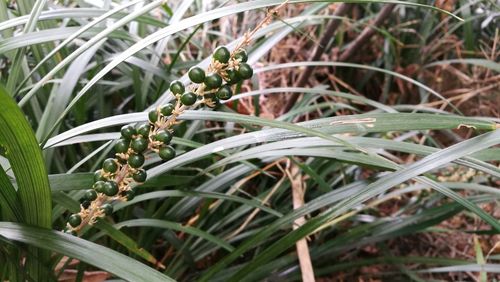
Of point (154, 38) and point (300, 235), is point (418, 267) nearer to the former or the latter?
point (300, 235)

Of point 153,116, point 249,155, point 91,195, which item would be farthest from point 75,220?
point 249,155

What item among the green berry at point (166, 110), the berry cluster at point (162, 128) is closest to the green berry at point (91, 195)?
the berry cluster at point (162, 128)

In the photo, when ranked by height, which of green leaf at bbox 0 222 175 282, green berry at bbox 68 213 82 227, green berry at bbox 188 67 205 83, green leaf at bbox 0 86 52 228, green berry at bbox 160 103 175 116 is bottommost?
green leaf at bbox 0 222 175 282

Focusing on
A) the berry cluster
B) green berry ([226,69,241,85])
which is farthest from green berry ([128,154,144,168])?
green berry ([226,69,241,85])

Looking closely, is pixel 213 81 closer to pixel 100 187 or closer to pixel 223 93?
pixel 223 93

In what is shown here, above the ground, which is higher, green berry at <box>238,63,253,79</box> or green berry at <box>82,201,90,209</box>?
green berry at <box>82,201,90,209</box>

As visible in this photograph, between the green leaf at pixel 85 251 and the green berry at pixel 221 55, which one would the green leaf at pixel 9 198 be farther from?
the green berry at pixel 221 55

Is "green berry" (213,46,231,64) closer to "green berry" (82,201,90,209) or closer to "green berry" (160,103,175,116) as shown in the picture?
"green berry" (160,103,175,116)
